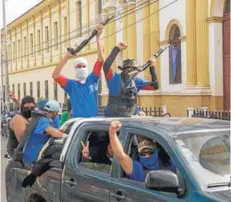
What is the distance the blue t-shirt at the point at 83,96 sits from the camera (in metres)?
7.33

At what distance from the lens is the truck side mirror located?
3975 millimetres

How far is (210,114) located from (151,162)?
460 inches

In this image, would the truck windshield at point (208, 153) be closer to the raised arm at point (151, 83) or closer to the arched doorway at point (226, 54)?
the raised arm at point (151, 83)

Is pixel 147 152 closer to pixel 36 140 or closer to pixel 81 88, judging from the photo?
pixel 36 140

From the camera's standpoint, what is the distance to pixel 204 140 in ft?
14.7

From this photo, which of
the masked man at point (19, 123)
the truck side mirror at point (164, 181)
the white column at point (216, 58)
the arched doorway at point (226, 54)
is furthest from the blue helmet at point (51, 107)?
the white column at point (216, 58)

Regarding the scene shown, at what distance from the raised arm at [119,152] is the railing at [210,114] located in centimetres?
1033

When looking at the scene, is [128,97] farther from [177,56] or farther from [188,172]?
[177,56]

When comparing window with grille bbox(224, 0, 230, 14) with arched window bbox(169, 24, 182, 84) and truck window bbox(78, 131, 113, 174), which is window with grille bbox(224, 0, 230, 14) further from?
truck window bbox(78, 131, 113, 174)

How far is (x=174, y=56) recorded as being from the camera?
2048cm

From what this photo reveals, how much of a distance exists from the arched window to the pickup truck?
14437 millimetres

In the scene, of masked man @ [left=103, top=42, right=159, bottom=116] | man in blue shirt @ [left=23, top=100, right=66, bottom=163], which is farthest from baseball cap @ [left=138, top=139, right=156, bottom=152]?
man in blue shirt @ [left=23, top=100, right=66, bottom=163]

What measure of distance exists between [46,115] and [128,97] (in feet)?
3.54

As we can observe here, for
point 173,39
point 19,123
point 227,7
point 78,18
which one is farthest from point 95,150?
point 78,18
